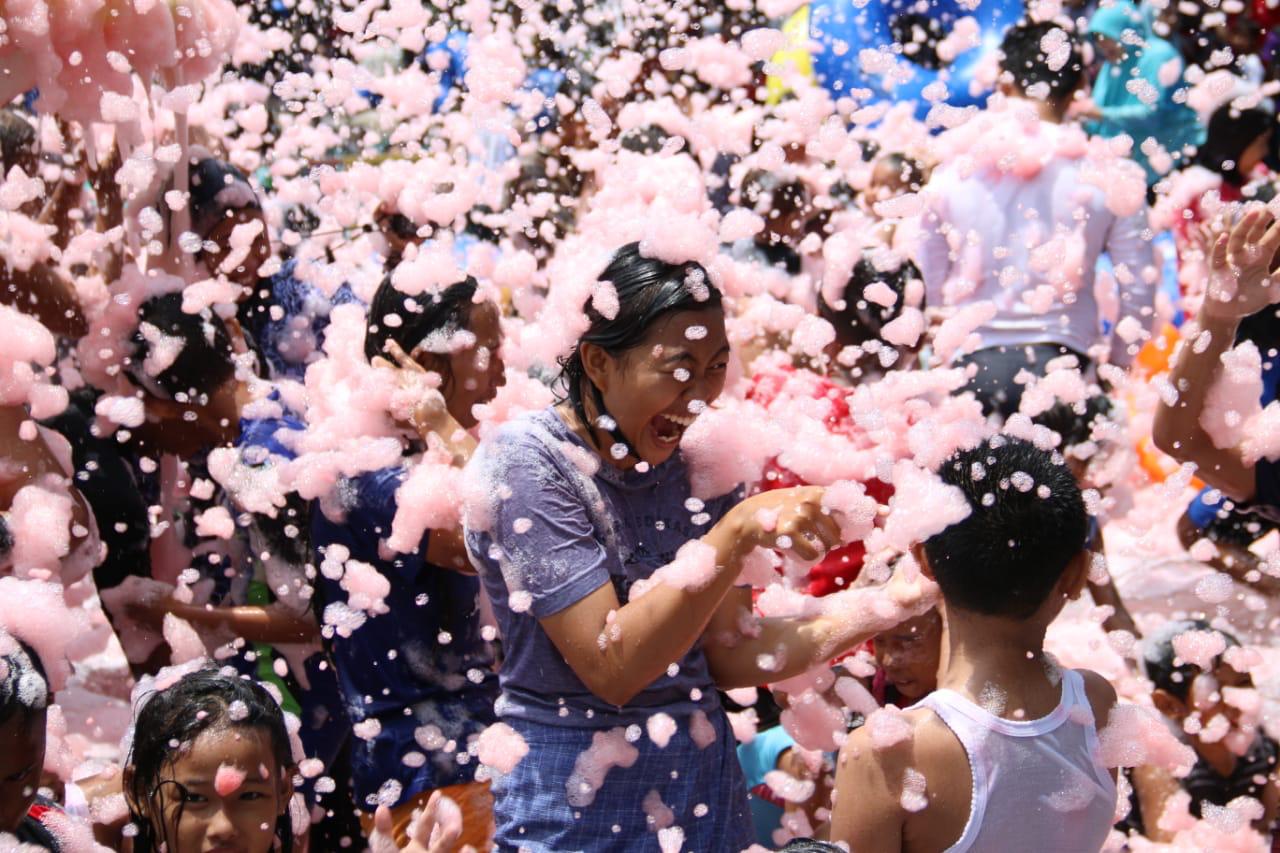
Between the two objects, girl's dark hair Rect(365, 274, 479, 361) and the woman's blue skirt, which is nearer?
the woman's blue skirt

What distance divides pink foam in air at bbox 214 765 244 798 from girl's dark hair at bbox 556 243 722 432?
2.62 ft

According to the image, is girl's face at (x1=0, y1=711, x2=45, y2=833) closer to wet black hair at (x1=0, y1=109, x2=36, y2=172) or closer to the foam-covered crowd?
the foam-covered crowd

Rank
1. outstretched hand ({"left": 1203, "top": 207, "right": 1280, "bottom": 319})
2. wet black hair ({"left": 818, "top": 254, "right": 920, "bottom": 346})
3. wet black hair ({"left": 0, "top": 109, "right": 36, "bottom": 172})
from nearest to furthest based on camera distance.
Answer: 1. outstretched hand ({"left": 1203, "top": 207, "right": 1280, "bottom": 319})
2. wet black hair ({"left": 818, "top": 254, "right": 920, "bottom": 346})
3. wet black hair ({"left": 0, "top": 109, "right": 36, "bottom": 172})

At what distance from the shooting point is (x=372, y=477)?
2.51 m

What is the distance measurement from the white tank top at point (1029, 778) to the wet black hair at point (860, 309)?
1.58 m

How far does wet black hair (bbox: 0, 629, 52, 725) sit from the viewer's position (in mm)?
1760

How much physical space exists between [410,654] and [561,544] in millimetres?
719

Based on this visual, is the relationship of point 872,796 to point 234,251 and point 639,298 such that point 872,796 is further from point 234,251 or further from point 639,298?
point 234,251

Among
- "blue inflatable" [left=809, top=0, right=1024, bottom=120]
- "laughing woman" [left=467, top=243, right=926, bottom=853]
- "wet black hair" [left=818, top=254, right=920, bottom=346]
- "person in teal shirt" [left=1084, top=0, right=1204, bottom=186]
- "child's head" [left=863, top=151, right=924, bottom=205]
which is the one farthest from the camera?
"person in teal shirt" [left=1084, top=0, right=1204, bottom=186]

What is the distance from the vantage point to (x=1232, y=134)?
18.1ft

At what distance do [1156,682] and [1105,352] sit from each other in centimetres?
119

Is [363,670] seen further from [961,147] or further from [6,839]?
[961,147]

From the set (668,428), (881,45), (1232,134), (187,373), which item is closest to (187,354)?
(187,373)

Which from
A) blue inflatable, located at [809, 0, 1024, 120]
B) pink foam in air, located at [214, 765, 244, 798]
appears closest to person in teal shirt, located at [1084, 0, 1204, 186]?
blue inflatable, located at [809, 0, 1024, 120]
